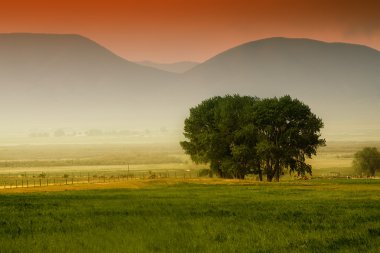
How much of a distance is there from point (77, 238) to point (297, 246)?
1236 cm

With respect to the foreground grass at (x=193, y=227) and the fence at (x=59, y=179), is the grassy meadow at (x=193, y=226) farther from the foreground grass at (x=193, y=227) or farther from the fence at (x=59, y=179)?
the fence at (x=59, y=179)

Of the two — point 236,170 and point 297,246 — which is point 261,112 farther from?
point 297,246

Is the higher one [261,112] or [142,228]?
[261,112]

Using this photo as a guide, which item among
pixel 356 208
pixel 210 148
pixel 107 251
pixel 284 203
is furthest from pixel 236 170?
pixel 107 251

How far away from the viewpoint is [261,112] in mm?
112750

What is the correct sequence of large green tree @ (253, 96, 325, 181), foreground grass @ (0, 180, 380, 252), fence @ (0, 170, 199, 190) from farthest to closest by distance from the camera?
1. fence @ (0, 170, 199, 190)
2. large green tree @ (253, 96, 325, 181)
3. foreground grass @ (0, 180, 380, 252)

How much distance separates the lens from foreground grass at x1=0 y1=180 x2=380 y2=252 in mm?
32594

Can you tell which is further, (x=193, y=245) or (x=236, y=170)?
(x=236, y=170)

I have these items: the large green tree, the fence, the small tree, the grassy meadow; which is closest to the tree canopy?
the large green tree

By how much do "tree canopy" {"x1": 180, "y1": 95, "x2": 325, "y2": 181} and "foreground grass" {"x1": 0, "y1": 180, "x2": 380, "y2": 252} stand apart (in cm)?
5094

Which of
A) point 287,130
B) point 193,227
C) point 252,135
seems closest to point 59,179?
point 252,135

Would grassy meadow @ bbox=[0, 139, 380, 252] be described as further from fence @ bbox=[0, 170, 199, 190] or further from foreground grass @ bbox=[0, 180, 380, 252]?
fence @ bbox=[0, 170, 199, 190]

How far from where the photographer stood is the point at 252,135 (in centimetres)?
11412

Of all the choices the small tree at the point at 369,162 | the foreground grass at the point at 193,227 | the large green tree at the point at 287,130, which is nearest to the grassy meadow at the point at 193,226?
the foreground grass at the point at 193,227
